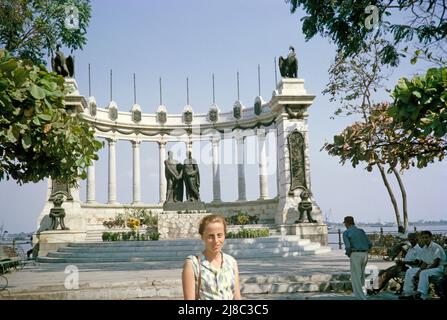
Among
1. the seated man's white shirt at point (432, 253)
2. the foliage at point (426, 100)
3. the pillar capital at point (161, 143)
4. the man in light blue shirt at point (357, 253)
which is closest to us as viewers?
the foliage at point (426, 100)

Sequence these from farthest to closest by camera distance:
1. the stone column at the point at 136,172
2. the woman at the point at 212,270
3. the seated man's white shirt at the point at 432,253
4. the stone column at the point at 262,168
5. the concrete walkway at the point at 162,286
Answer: the stone column at the point at 136,172
the stone column at the point at 262,168
the concrete walkway at the point at 162,286
the seated man's white shirt at the point at 432,253
the woman at the point at 212,270

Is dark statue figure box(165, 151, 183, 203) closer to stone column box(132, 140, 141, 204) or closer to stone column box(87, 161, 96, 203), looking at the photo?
stone column box(87, 161, 96, 203)

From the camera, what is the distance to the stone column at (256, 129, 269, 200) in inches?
1390

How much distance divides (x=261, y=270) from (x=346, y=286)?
305cm

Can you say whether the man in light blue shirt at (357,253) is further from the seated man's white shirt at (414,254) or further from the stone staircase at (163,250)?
the stone staircase at (163,250)

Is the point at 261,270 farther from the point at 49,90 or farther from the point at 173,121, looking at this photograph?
the point at 173,121

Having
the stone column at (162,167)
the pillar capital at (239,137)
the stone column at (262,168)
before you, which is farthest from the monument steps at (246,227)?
the pillar capital at (239,137)

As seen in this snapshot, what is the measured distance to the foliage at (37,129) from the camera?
26.3 ft

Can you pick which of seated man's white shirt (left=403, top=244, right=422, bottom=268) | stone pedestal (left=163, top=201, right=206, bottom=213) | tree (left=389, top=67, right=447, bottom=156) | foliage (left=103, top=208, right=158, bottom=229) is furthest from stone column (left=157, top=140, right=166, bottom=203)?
tree (left=389, top=67, right=447, bottom=156)

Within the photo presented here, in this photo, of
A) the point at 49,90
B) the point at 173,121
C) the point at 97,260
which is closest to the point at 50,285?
the point at 49,90

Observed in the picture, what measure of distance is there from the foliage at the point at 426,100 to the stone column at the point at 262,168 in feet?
89.3

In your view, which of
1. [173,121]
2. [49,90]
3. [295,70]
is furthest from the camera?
[173,121]

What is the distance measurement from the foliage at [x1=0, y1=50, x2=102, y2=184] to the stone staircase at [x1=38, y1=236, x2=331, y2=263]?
727 cm

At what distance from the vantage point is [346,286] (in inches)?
440
